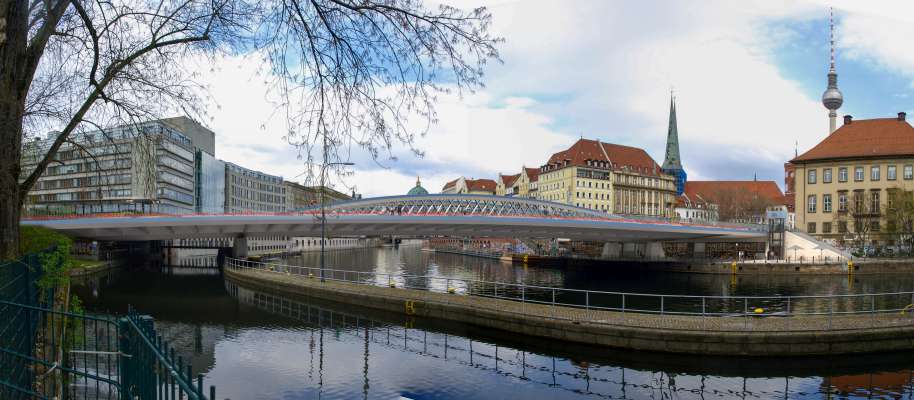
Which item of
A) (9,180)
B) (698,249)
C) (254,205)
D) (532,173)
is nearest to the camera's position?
(9,180)

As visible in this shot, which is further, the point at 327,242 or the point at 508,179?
the point at 508,179

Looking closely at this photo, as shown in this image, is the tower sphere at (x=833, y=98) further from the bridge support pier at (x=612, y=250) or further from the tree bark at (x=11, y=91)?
the tree bark at (x=11, y=91)

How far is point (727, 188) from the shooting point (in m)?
142

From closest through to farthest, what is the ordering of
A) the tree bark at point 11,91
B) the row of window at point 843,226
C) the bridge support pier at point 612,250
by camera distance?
the tree bark at point 11,91, the row of window at point 843,226, the bridge support pier at point 612,250

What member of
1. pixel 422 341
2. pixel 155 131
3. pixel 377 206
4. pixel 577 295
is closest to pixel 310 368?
pixel 422 341

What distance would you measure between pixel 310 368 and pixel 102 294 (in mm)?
26293

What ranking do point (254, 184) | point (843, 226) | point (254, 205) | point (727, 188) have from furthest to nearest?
point (727, 188) → point (254, 205) → point (254, 184) → point (843, 226)

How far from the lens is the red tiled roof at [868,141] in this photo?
7150 centimetres

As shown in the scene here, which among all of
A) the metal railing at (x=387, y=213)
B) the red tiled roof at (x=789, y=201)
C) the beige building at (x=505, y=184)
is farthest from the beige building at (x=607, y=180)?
the metal railing at (x=387, y=213)

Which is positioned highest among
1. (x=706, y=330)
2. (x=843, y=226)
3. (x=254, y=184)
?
(x=254, y=184)

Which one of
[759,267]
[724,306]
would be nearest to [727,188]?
[759,267]

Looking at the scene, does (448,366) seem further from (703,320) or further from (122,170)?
(122,170)

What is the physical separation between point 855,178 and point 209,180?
96419mm

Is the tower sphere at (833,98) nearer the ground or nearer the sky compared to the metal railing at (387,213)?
nearer the sky
